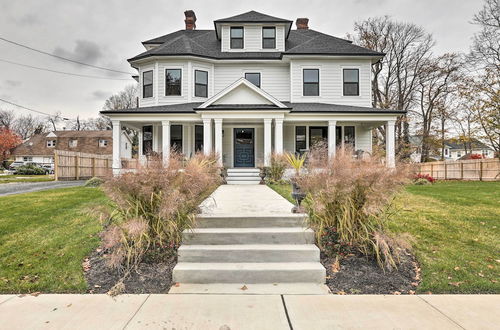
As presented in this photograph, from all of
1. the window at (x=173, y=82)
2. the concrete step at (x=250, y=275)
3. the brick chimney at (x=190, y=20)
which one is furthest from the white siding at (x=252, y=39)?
the concrete step at (x=250, y=275)

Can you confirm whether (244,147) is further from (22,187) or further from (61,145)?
(61,145)

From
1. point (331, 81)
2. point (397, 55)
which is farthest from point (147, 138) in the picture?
point (397, 55)

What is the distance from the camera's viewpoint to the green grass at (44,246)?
3537 millimetres

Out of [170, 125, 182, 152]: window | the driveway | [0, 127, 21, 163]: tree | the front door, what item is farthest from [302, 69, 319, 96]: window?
[0, 127, 21, 163]: tree

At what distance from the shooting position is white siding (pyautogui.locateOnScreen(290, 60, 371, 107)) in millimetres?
15383

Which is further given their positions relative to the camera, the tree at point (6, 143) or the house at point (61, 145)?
the tree at point (6, 143)

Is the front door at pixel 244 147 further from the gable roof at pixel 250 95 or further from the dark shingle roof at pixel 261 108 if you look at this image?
the gable roof at pixel 250 95

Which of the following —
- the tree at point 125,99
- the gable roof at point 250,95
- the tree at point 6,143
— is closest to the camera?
the gable roof at point 250,95

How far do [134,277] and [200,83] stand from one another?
534 inches

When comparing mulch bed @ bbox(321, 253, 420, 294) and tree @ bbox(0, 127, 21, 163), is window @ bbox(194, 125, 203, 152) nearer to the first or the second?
mulch bed @ bbox(321, 253, 420, 294)

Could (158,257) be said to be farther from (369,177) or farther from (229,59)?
(229,59)

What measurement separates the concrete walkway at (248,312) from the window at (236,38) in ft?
52.0

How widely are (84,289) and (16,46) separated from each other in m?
20.6

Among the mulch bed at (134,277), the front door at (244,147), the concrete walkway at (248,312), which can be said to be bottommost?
the concrete walkway at (248,312)
